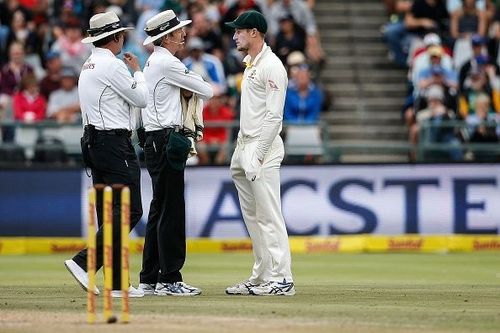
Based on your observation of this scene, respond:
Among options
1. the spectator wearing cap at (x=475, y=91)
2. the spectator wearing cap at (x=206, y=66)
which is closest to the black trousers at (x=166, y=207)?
the spectator wearing cap at (x=206, y=66)

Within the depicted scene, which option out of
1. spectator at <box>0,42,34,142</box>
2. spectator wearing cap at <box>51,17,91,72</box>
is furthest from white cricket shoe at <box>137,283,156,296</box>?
spectator wearing cap at <box>51,17,91,72</box>

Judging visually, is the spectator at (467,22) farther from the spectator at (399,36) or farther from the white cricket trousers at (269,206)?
the white cricket trousers at (269,206)

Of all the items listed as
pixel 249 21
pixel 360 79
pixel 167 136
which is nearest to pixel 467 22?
pixel 360 79

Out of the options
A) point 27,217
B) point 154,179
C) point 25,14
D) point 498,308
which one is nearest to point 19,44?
point 25,14

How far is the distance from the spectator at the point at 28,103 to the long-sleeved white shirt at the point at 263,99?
10.0 m

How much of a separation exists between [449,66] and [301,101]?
10.0 ft

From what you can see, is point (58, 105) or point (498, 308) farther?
point (58, 105)

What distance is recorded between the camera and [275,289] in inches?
502

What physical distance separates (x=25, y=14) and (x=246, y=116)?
43.4 ft

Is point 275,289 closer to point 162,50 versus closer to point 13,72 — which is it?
point 162,50

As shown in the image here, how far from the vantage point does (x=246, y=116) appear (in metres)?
12.7

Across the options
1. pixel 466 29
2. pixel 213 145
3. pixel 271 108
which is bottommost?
pixel 213 145

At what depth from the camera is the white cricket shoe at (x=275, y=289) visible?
12.8 m

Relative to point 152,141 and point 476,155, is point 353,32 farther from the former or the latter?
point 152,141
